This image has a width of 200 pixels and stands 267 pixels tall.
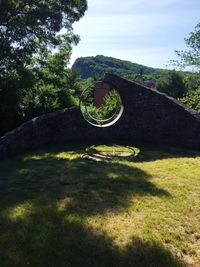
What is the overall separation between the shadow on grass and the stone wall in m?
6.91

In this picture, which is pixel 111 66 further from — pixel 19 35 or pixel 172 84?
pixel 19 35

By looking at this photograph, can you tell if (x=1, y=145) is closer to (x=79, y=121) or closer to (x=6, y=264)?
(x=79, y=121)

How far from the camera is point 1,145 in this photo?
11922 mm

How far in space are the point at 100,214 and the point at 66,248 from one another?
143 cm

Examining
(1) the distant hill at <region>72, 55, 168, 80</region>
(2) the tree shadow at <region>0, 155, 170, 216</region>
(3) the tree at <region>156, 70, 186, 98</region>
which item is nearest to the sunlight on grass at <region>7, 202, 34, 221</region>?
(2) the tree shadow at <region>0, 155, 170, 216</region>

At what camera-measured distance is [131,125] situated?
14.4m


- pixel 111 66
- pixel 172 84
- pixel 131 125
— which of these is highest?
pixel 111 66

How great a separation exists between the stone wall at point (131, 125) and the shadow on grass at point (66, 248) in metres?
6.91

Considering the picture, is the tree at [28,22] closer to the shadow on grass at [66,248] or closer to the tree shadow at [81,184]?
the tree shadow at [81,184]

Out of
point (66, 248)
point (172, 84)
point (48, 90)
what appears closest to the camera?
point (66, 248)

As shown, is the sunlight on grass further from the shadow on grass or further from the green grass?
the shadow on grass

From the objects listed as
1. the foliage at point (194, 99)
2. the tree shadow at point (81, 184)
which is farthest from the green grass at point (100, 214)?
the foliage at point (194, 99)

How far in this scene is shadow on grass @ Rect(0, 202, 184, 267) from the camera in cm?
511

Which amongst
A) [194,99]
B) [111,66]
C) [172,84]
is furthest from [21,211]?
[111,66]
